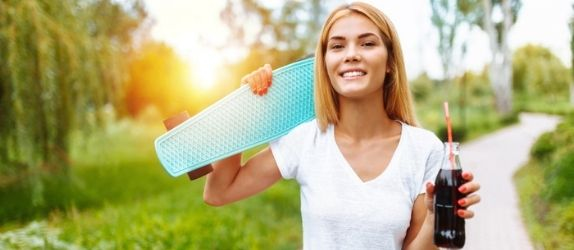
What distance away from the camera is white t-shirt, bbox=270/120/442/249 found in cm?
151

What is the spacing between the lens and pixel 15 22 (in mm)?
5051

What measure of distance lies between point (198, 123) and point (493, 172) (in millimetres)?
8424

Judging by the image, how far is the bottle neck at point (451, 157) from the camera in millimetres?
1433

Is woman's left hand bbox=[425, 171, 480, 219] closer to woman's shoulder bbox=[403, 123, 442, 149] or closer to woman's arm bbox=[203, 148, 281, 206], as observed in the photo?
woman's shoulder bbox=[403, 123, 442, 149]

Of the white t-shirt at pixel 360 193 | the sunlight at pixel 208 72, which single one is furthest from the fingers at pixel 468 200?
the sunlight at pixel 208 72

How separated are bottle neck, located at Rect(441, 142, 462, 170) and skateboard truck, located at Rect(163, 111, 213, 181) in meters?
0.62

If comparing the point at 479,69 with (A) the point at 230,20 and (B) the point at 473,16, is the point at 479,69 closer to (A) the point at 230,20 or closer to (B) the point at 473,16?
(B) the point at 473,16

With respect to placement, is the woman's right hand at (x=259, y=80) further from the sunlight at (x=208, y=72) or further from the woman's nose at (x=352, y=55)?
the sunlight at (x=208, y=72)

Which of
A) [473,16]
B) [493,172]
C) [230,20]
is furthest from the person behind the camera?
[230,20]

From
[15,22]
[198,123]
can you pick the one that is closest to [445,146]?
[198,123]

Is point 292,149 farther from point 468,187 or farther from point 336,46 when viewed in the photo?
point 468,187

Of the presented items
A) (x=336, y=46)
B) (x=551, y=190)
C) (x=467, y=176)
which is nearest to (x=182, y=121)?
(x=336, y=46)

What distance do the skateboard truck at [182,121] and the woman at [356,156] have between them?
0.16 ft

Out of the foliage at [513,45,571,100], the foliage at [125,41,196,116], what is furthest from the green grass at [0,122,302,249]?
the foliage at [125,41,196,116]
